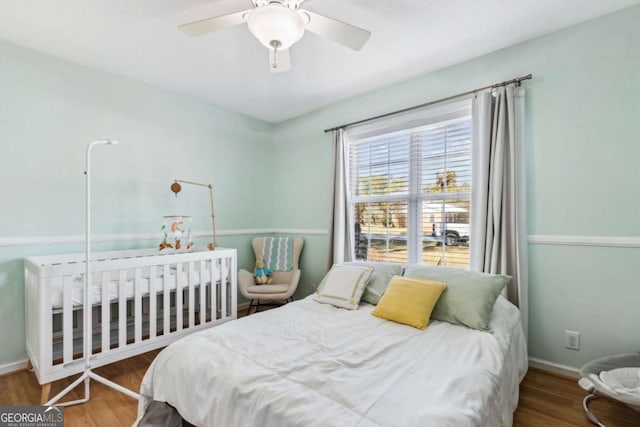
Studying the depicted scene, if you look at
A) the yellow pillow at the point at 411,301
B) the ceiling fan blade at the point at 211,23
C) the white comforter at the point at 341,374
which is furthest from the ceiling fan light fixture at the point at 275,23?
the yellow pillow at the point at 411,301

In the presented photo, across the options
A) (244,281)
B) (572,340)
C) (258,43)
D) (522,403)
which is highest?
(258,43)

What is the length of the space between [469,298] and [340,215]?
1.68m

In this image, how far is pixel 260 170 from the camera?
160 inches

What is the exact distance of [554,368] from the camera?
7.16ft

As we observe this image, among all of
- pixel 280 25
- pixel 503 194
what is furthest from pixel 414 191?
pixel 280 25

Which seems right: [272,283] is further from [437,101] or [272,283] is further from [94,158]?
[437,101]

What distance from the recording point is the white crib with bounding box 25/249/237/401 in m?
1.90

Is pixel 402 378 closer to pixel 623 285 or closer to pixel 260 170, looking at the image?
pixel 623 285

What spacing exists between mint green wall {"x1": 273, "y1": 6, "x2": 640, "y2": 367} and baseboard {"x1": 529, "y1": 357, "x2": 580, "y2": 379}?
40mm

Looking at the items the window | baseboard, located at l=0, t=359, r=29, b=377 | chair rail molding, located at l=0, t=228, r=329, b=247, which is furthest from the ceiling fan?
baseboard, located at l=0, t=359, r=29, b=377

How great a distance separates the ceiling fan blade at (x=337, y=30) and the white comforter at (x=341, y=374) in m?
1.66

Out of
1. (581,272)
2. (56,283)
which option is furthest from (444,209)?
(56,283)

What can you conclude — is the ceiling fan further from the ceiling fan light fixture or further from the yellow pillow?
the yellow pillow

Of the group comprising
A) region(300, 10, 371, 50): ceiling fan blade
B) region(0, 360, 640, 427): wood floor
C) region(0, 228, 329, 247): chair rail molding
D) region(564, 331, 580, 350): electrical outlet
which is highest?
region(300, 10, 371, 50): ceiling fan blade
